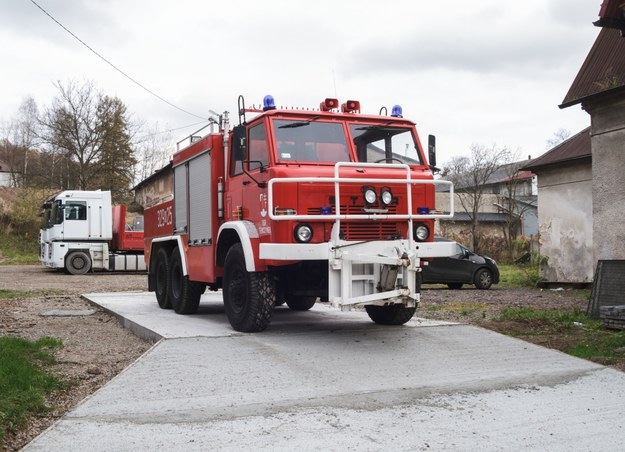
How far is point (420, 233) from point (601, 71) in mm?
7486

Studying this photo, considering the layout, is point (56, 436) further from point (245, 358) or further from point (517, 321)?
point (517, 321)

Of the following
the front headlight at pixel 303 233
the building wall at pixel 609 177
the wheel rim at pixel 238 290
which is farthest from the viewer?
the building wall at pixel 609 177

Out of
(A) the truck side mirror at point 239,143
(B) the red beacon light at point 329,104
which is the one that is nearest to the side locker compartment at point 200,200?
(A) the truck side mirror at point 239,143

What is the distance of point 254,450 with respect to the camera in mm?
4656

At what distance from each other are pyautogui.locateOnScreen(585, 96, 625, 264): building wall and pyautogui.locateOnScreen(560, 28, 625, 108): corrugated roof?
0.98 feet

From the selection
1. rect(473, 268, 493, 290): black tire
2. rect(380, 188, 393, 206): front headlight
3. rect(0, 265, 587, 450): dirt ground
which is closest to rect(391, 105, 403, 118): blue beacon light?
rect(380, 188, 393, 206): front headlight

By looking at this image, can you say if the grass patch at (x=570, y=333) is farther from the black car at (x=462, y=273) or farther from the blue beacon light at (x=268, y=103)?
the black car at (x=462, y=273)

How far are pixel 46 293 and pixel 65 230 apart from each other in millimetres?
11777

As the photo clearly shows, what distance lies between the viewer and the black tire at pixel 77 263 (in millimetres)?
29141

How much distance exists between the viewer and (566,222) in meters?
18.4

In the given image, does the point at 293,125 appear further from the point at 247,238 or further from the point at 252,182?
the point at 247,238

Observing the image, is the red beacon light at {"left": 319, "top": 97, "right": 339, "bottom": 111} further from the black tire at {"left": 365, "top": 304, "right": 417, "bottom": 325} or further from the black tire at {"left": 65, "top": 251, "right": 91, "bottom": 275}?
the black tire at {"left": 65, "top": 251, "right": 91, "bottom": 275}

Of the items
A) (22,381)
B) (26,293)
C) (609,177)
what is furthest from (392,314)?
(26,293)

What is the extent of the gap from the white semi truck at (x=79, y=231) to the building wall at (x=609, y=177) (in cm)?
2136
